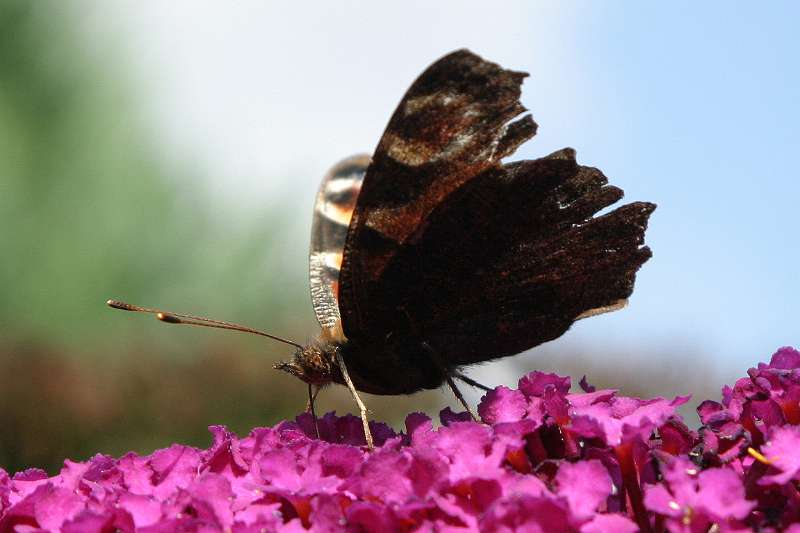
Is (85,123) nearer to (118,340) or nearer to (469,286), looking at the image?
(118,340)

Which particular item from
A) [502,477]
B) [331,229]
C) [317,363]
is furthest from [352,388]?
[502,477]

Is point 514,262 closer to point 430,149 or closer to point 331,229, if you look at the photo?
point 430,149

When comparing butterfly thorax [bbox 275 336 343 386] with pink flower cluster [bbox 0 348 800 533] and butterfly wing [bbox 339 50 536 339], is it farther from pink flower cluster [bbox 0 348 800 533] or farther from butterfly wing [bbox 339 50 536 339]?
pink flower cluster [bbox 0 348 800 533]

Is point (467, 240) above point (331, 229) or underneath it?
above

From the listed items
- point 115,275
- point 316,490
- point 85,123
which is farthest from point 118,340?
point 316,490

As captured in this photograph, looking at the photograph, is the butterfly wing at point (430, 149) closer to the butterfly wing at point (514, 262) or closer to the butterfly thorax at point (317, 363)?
the butterfly wing at point (514, 262)

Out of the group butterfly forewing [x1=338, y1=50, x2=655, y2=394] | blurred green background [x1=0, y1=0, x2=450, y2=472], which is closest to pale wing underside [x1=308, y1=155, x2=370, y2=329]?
butterfly forewing [x1=338, y1=50, x2=655, y2=394]

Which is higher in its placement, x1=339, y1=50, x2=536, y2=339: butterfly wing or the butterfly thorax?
x1=339, y1=50, x2=536, y2=339: butterfly wing
